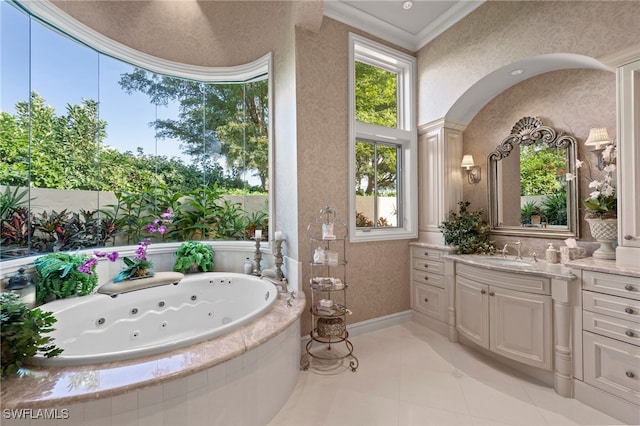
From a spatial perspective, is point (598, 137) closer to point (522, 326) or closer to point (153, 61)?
point (522, 326)

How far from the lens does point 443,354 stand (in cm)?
250

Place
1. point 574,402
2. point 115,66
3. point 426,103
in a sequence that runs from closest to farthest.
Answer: point 574,402 < point 115,66 < point 426,103

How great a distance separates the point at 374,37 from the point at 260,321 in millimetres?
3107

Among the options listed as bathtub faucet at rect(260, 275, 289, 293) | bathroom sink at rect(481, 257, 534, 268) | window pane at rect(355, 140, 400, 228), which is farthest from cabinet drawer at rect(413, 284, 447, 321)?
bathtub faucet at rect(260, 275, 289, 293)

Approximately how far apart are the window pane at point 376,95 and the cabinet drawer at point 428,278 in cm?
180

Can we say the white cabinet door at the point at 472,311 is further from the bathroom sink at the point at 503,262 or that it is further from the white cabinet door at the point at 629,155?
the white cabinet door at the point at 629,155

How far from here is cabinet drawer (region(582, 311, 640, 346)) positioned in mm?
1621

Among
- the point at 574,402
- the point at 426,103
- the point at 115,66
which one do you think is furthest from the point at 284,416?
the point at 115,66

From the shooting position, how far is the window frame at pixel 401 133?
9.86 feet

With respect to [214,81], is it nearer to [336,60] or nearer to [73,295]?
[336,60]

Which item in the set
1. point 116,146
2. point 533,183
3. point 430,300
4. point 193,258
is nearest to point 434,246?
point 430,300

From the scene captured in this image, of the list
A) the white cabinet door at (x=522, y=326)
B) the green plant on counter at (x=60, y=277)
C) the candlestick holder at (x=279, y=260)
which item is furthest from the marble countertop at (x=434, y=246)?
the green plant on counter at (x=60, y=277)

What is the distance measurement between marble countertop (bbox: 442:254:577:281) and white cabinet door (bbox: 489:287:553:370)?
0.18m

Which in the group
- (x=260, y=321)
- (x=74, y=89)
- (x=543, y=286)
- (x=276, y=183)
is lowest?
(x=260, y=321)
